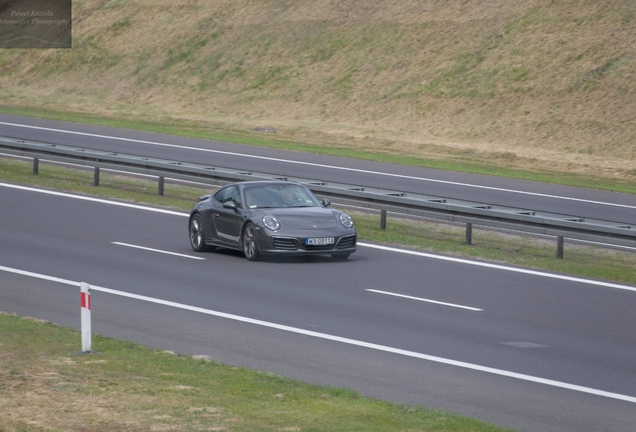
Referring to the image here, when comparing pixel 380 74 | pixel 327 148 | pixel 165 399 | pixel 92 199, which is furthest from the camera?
pixel 380 74

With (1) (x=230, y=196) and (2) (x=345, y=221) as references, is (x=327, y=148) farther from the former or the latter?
(2) (x=345, y=221)

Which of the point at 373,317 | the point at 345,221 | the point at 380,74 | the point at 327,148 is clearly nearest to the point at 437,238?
the point at 345,221

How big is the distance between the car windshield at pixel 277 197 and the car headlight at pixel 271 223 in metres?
0.85

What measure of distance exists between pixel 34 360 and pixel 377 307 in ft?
16.7

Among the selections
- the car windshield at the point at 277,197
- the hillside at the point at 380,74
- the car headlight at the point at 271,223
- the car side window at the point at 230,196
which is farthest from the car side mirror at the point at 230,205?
the hillside at the point at 380,74

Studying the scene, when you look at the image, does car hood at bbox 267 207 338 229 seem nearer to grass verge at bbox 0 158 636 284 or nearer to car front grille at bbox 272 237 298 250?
car front grille at bbox 272 237 298 250

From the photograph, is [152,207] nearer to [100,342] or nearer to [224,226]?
[224,226]

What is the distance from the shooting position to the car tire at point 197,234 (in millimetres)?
18256

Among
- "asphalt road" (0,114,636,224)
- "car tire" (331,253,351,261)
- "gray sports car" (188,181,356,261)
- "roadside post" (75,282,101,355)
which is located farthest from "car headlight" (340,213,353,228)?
"asphalt road" (0,114,636,224)

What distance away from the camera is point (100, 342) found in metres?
10.7

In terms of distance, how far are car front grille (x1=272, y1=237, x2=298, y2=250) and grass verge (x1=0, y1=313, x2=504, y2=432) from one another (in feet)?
21.0

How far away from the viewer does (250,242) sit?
17.2m

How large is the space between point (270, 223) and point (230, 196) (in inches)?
66.4

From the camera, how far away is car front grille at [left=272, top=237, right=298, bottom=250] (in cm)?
1672
